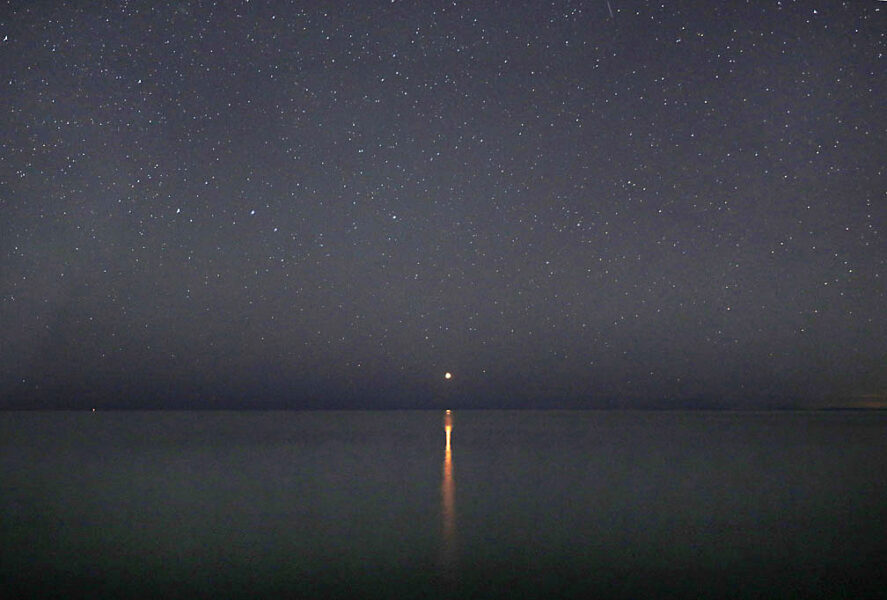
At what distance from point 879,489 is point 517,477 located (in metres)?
3.92

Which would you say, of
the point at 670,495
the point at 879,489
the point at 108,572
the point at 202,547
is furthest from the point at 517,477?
the point at 108,572

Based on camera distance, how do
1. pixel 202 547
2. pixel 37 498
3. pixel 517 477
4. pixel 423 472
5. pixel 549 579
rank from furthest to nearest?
pixel 423 472, pixel 517 477, pixel 37 498, pixel 202 547, pixel 549 579

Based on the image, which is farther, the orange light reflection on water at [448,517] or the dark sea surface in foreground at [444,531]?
the orange light reflection on water at [448,517]

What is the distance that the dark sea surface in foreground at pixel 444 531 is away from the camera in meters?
3.43

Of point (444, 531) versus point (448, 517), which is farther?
point (448, 517)

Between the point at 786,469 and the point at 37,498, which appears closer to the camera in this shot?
the point at 37,498

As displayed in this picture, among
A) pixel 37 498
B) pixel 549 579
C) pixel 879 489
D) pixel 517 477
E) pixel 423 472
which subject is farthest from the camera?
pixel 423 472

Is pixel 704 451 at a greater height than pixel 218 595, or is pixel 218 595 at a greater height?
pixel 704 451

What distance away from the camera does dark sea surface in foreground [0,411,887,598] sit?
3.43m

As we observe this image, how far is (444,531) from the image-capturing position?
4.85m

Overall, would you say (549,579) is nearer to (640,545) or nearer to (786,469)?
(640,545)

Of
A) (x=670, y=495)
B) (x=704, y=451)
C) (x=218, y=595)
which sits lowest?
(x=218, y=595)

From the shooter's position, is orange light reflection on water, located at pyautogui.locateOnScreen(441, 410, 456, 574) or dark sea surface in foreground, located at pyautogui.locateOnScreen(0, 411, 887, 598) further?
orange light reflection on water, located at pyautogui.locateOnScreen(441, 410, 456, 574)

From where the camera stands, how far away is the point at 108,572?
366cm
